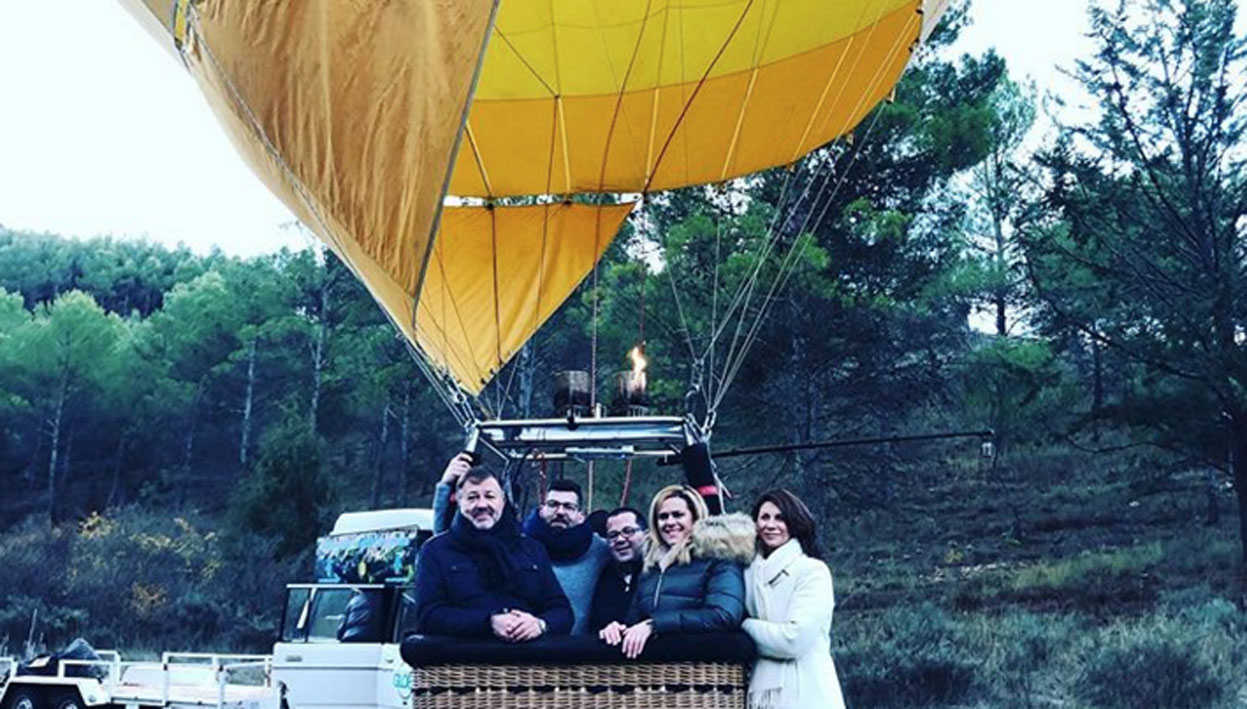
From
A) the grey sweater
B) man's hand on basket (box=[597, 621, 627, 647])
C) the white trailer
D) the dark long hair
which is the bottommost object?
the white trailer

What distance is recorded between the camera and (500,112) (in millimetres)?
9430

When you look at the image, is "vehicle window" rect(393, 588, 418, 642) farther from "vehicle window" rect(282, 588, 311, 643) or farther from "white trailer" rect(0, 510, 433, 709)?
"vehicle window" rect(282, 588, 311, 643)

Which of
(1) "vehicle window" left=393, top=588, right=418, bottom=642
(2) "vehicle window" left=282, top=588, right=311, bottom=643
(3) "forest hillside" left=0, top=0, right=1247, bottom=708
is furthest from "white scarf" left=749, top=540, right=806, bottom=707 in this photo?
(3) "forest hillside" left=0, top=0, right=1247, bottom=708

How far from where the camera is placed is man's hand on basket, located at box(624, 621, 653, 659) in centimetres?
341

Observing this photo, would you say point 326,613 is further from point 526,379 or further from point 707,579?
point 526,379

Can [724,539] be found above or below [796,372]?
below

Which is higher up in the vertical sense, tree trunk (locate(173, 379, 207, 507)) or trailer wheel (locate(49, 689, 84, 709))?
tree trunk (locate(173, 379, 207, 507))

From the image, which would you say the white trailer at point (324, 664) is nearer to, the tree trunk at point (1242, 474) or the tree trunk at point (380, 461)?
the tree trunk at point (1242, 474)

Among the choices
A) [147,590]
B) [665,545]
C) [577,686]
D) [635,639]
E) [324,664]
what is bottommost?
[147,590]

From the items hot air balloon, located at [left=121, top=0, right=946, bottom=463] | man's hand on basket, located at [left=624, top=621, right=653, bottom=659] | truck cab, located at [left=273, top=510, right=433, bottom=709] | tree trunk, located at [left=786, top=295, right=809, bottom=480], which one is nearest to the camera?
man's hand on basket, located at [left=624, top=621, right=653, bottom=659]

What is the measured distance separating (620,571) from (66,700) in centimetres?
1020

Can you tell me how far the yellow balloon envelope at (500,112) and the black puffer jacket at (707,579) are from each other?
2.02 metres

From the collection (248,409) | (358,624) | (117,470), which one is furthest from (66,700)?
(117,470)

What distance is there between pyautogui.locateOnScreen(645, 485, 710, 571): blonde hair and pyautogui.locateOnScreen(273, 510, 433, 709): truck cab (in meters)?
6.60
